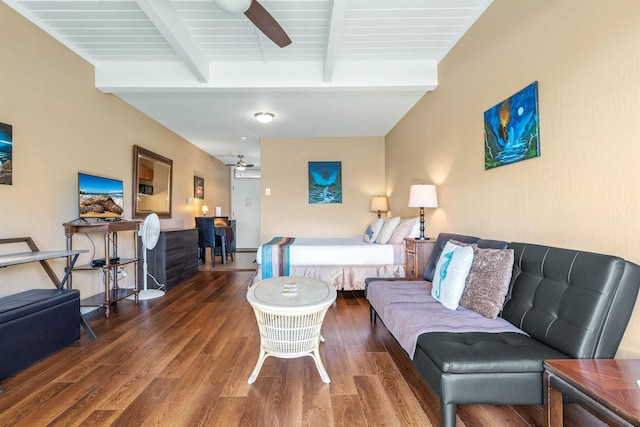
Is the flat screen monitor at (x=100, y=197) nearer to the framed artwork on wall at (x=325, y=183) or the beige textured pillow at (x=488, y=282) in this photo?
the framed artwork on wall at (x=325, y=183)

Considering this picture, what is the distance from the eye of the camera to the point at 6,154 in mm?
2215

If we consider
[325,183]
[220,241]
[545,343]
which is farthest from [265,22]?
[220,241]

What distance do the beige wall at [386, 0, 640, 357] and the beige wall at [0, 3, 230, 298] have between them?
3.77 m

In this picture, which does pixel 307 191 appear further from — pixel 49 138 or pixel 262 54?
pixel 49 138

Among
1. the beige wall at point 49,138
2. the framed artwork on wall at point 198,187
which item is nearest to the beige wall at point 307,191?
the framed artwork on wall at point 198,187

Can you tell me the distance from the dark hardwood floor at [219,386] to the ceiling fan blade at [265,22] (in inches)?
91.5

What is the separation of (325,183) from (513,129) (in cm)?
362

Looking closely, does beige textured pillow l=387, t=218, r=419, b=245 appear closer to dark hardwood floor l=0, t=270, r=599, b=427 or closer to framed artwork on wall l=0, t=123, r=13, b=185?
dark hardwood floor l=0, t=270, r=599, b=427

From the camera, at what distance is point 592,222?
4.73 feet

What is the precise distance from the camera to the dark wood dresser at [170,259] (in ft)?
12.5

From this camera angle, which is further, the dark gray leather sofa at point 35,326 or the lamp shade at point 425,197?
the lamp shade at point 425,197

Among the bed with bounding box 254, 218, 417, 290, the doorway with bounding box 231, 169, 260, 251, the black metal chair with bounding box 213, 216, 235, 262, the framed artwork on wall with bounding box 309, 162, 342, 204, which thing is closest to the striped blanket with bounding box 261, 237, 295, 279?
the bed with bounding box 254, 218, 417, 290

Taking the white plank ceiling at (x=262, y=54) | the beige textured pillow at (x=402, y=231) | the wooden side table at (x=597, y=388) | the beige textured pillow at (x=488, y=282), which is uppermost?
the white plank ceiling at (x=262, y=54)

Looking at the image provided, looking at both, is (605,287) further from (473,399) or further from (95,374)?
(95,374)
